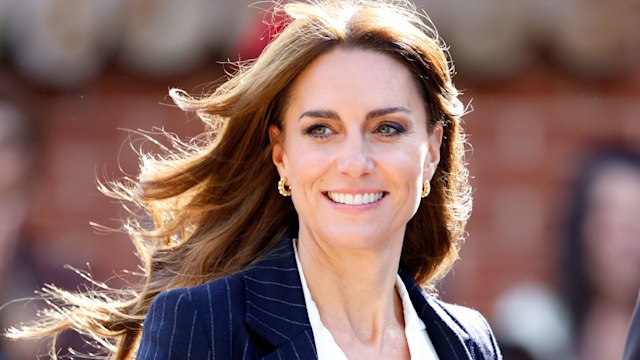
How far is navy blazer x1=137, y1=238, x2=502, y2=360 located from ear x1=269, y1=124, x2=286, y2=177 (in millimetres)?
188

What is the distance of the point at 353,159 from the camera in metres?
4.39

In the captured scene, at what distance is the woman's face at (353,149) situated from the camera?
14.5ft

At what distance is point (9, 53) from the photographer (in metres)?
8.33

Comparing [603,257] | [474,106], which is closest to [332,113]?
[603,257]

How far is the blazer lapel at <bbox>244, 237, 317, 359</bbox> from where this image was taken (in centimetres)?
432

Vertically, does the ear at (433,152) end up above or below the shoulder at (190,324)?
above

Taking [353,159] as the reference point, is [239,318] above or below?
below

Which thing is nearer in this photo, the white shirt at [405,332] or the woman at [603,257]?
the white shirt at [405,332]

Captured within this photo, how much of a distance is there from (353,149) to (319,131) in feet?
0.36

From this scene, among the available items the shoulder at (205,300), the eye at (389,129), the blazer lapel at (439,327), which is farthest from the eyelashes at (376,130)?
the blazer lapel at (439,327)

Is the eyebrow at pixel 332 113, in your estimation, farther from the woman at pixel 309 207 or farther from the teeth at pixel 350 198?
the teeth at pixel 350 198

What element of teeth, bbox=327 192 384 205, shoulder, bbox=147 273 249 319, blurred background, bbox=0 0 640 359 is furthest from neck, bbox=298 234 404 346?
blurred background, bbox=0 0 640 359

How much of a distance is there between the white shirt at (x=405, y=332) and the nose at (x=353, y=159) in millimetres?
310

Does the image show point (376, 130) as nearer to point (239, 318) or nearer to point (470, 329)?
point (239, 318)
